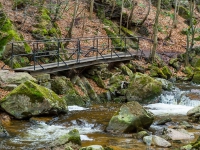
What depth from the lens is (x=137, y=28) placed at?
29.6m

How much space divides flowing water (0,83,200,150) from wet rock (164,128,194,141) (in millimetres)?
755

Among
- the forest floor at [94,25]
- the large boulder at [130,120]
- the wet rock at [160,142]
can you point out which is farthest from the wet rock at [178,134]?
the forest floor at [94,25]

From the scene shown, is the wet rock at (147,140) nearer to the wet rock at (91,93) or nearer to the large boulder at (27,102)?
the large boulder at (27,102)

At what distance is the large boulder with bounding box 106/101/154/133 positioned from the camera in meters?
11.5

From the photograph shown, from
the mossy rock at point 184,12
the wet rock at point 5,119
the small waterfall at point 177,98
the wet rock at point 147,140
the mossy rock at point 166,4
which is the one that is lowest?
the small waterfall at point 177,98

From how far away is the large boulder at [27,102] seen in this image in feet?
40.5

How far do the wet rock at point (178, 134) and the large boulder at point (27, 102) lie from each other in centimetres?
417

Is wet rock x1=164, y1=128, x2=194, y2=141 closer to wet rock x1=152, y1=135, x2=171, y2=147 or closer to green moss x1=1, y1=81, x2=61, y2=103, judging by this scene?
wet rock x1=152, y1=135, x2=171, y2=147

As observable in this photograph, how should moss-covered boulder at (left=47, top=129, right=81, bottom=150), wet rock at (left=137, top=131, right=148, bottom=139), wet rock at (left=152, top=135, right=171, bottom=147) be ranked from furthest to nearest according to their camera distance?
1. wet rock at (left=137, top=131, right=148, bottom=139)
2. wet rock at (left=152, top=135, right=171, bottom=147)
3. moss-covered boulder at (left=47, top=129, right=81, bottom=150)

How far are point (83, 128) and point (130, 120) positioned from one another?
164 cm

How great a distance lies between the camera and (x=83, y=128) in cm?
1210

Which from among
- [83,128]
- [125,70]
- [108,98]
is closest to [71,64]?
[108,98]

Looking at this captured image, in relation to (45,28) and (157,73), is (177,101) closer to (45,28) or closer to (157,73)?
(157,73)

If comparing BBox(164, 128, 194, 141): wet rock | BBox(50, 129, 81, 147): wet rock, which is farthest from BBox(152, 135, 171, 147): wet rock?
BBox(50, 129, 81, 147): wet rock
